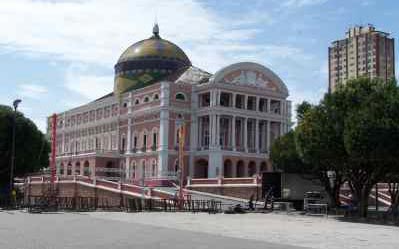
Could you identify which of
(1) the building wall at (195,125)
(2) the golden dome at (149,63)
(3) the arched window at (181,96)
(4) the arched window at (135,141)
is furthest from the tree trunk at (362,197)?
(2) the golden dome at (149,63)

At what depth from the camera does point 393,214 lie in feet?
119

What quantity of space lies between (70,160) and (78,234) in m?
70.5

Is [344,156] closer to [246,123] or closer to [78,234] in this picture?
[78,234]

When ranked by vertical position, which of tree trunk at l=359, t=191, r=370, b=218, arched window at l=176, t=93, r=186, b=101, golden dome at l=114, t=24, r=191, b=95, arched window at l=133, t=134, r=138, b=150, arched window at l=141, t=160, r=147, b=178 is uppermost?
golden dome at l=114, t=24, r=191, b=95

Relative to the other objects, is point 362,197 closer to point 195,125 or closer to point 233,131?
point 233,131

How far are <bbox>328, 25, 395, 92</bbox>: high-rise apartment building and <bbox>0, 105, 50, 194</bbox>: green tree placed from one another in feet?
234

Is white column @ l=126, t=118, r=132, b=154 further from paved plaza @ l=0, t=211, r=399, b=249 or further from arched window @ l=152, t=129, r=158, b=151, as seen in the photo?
paved plaza @ l=0, t=211, r=399, b=249

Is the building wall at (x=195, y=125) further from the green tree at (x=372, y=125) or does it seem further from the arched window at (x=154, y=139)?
the green tree at (x=372, y=125)

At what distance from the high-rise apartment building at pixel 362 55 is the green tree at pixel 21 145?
71.4 metres

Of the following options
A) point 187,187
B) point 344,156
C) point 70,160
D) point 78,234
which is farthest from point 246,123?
point 78,234

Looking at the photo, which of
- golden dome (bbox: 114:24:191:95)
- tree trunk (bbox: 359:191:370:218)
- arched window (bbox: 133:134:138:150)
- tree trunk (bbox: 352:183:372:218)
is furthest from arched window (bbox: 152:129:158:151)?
tree trunk (bbox: 359:191:370:218)

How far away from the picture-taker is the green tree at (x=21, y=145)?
191 feet

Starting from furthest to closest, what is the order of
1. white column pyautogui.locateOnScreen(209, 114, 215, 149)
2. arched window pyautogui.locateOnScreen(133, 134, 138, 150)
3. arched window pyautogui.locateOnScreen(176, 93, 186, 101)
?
arched window pyautogui.locateOnScreen(133, 134, 138, 150), arched window pyautogui.locateOnScreen(176, 93, 186, 101), white column pyautogui.locateOnScreen(209, 114, 215, 149)

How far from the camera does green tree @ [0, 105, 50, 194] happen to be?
58.3 metres
